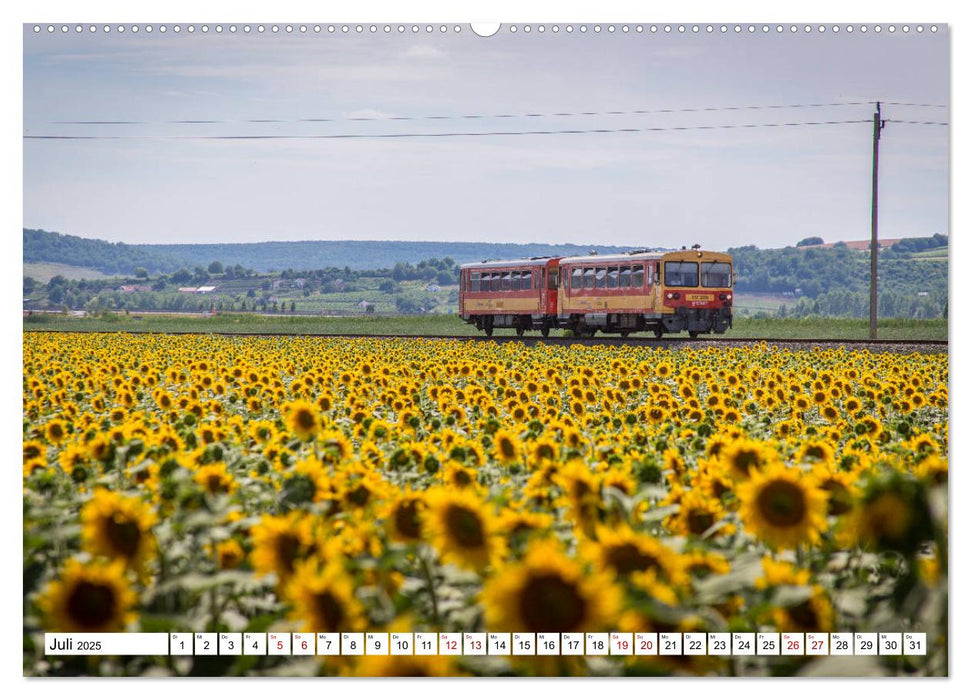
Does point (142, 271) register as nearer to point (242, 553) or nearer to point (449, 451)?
point (449, 451)

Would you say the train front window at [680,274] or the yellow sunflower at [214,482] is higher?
the train front window at [680,274]

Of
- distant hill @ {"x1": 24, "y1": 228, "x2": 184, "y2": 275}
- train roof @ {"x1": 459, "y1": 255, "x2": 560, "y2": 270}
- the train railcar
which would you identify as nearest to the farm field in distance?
distant hill @ {"x1": 24, "y1": 228, "x2": 184, "y2": 275}

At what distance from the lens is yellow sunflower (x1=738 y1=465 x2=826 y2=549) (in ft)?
11.4

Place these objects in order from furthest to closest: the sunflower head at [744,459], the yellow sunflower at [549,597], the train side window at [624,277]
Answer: the train side window at [624,277]
the sunflower head at [744,459]
the yellow sunflower at [549,597]

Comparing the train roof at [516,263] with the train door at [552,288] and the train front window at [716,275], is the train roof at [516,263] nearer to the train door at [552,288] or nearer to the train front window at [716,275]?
the train door at [552,288]

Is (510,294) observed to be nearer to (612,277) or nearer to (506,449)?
(612,277)

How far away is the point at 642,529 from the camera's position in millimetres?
3547

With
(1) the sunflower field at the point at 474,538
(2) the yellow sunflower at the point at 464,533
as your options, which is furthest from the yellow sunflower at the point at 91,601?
(2) the yellow sunflower at the point at 464,533

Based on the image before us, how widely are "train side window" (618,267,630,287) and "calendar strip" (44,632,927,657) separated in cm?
2750

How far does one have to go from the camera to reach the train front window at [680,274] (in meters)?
29.8

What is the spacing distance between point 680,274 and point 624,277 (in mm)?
1722

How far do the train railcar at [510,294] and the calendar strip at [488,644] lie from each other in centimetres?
2990
